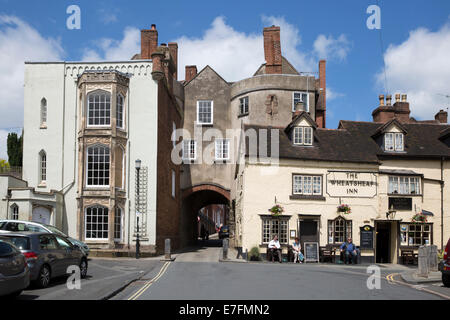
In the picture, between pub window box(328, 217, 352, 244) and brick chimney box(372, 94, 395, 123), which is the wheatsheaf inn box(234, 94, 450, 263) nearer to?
pub window box(328, 217, 352, 244)

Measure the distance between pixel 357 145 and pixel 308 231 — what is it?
22.2ft

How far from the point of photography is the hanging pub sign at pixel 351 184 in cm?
2914

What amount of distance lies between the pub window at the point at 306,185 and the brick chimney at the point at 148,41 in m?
15.2

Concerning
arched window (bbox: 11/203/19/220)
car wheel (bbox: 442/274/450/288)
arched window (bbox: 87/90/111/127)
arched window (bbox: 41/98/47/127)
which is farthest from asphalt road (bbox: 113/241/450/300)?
arched window (bbox: 41/98/47/127)

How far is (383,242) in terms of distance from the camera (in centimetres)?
3045

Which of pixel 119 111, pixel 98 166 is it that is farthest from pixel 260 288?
pixel 119 111

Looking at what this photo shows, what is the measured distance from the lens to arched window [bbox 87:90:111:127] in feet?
94.4

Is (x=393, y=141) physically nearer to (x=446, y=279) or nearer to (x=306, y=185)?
(x=306, y=185)

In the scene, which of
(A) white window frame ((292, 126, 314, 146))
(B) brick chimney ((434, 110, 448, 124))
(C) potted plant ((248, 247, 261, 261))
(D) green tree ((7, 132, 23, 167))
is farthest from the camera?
(D) green tree ((7, 132, 23, 167))

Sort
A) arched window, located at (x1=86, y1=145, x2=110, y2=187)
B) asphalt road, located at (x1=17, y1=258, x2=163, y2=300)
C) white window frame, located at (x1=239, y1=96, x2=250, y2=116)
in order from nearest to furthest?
asphalt road, located at (x1=17, y1=258, x2=163, y2=300) → arched window, located at (x1=86, y1=145, x2=110, y2=187) → white window frame, located at (x1=239, y1=96, x2=250, y2=116)

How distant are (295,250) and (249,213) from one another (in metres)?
3.38

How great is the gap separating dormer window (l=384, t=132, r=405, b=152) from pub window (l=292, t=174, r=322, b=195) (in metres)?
5.47

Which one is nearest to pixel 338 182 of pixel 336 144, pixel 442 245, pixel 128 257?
pixel 336 144

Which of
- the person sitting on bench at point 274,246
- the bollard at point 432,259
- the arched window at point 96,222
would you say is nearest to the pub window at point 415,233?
the bollard at point 432,259
